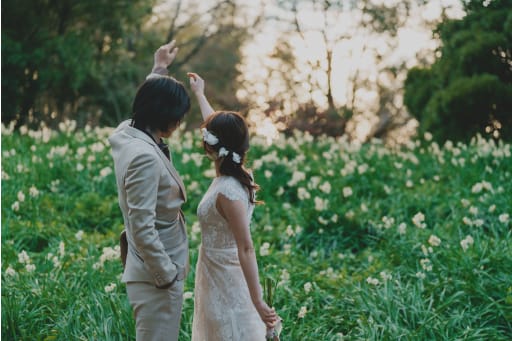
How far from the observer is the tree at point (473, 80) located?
8.79 m

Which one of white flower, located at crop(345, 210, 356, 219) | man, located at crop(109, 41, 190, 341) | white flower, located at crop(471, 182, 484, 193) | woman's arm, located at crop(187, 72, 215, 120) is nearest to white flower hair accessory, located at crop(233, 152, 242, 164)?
man, located at crop(109, 41, 190, 341)

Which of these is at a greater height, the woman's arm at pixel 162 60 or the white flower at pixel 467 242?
the woman's arm at pixel 162 60

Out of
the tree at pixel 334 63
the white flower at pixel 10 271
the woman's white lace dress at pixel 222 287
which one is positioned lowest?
the tree at pixel 334 63

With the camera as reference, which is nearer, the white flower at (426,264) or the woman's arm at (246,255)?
the woman's arm at (246,255)

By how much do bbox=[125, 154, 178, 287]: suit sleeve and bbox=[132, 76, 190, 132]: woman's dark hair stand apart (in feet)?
0.70

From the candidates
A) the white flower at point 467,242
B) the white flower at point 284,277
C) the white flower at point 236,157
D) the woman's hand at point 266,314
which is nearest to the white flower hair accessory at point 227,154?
the white flower at point 236,157

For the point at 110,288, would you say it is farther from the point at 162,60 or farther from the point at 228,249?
the point at 162,60

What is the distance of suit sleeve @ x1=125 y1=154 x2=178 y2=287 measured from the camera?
8.38 ft

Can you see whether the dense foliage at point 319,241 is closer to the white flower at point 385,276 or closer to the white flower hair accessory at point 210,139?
the white flower at point 385,276

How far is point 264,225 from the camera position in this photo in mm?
6480

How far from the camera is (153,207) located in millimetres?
2568

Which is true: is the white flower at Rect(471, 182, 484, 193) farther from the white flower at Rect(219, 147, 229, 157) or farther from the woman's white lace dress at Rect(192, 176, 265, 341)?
the white flower at Rect(219, 147, 229, 157)

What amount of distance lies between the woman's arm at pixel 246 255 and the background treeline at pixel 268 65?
5197mm

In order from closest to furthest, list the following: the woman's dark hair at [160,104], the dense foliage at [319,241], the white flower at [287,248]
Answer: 1. the woman's dark hair at [160,104]
2. the dense foliage at [319,241]
3. the white flower at [287,248]
